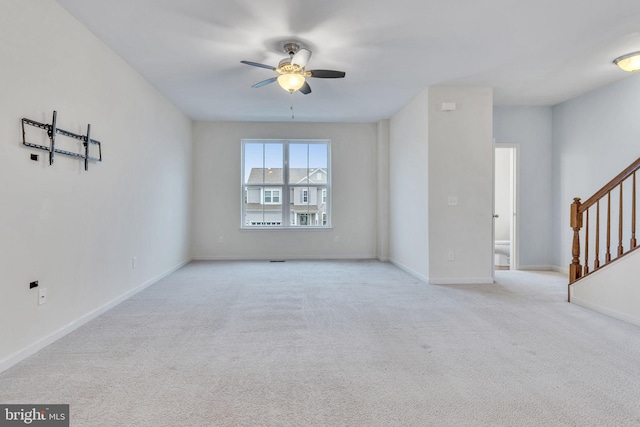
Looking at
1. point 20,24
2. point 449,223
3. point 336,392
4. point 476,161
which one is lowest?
point 336,392

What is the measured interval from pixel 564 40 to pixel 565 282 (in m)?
3.07

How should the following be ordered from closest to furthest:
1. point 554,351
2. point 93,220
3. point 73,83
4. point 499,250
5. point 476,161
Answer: point 554,351
point 73,83
point 93,220
point 476,161
point 499,250

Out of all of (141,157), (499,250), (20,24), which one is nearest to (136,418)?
(20,24)

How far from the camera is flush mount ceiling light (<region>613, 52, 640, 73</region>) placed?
11.6 ft

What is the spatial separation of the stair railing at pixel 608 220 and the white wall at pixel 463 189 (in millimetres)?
968

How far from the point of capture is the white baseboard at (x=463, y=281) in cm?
446

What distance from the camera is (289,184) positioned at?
21.7 ft

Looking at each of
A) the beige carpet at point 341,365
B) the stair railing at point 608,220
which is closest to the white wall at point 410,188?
the beige carpet at point 341,365

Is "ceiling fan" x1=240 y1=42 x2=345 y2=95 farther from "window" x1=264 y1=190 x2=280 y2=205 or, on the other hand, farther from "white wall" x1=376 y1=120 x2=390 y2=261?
"window" x1=264 y1=190 x2=280 y2=205

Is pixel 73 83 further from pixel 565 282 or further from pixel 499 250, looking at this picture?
pixel 499 250

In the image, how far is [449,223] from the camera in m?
4.50

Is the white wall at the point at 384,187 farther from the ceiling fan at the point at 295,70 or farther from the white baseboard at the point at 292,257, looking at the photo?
the ceiling fan at the point at 295,70

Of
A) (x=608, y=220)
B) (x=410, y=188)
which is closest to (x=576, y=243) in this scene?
(x=608, y=220)

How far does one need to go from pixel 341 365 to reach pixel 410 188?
3.55 metres
